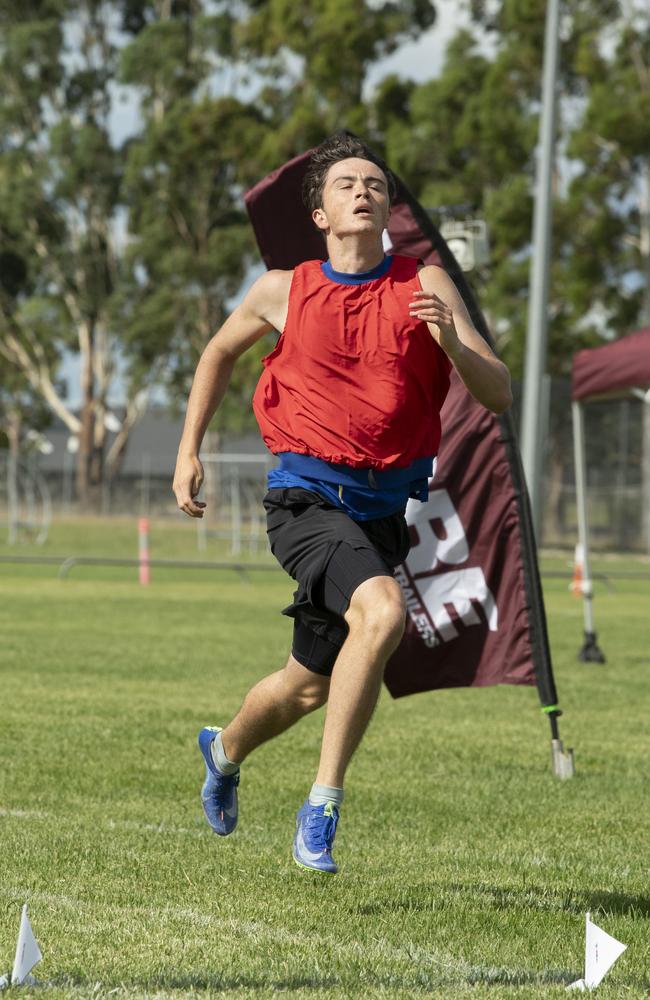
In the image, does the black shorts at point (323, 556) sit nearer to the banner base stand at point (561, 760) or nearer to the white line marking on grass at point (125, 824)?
the white line marking on grass at point (125, 824)

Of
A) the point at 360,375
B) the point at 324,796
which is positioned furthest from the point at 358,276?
the point at 324,796

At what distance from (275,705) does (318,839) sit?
2.42 ft

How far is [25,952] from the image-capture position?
335 cm

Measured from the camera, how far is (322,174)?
16.6ft

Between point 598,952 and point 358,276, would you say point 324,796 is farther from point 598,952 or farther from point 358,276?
point 358,276

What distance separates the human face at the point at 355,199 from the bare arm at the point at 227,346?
0.26 metres

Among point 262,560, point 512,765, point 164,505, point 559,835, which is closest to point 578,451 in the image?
point 512,765

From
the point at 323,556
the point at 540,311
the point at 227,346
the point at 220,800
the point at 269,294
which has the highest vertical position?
the point at 540,311

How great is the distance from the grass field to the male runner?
1.79ft


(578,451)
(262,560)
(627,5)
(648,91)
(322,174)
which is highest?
(627,5)

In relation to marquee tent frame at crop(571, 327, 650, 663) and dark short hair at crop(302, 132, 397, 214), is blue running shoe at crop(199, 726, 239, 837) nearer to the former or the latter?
dark short hair at crop(302, 132, 397, 214)

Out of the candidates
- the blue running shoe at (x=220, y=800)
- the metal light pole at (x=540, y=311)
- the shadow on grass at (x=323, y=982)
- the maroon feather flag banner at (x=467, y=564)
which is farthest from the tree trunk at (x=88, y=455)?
the shadow on grass at (x=323, y=982)

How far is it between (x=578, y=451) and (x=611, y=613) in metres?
7.58

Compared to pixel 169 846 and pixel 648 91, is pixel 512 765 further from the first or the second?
pixel 648 91
